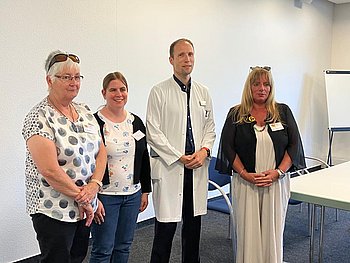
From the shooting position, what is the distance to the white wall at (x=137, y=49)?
3.01 m

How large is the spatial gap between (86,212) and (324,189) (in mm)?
1536

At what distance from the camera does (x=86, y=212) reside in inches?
74.4

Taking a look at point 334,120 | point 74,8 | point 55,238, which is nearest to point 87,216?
point 55,238

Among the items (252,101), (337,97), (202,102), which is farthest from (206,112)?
(337,97)

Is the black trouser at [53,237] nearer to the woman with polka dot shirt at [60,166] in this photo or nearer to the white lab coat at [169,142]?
the woman with polka dot shirt at [60,166]

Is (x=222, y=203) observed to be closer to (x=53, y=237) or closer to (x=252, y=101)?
(x=252, y=101)

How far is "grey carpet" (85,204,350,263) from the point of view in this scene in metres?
3.31

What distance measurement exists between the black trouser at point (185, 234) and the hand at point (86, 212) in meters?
0.72

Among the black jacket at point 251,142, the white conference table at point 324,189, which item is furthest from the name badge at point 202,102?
the white conference table at point 324,189

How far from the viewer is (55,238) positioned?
5.81ft

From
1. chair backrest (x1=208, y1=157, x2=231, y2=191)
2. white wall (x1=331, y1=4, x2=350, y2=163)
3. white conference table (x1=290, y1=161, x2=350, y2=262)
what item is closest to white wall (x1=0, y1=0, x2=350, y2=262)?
white wall (x1=331, y1=4, x2=350, y2=163)

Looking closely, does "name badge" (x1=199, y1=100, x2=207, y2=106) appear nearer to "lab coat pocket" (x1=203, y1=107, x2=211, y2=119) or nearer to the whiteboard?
"lab coat pocket" (x1=203, y1=107, x2=211, y2=119)

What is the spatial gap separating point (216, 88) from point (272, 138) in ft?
8.12

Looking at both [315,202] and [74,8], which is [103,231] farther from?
[74,8]
